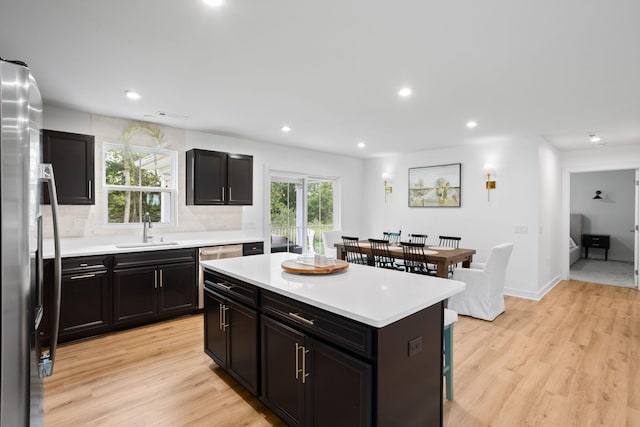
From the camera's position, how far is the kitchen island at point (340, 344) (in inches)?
59.6

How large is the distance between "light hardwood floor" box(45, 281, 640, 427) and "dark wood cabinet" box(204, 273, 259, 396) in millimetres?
192

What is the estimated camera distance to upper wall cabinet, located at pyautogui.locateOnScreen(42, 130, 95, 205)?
342 cm

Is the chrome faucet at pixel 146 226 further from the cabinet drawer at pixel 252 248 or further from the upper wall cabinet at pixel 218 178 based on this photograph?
the cabinet drawer at pixel 252 248

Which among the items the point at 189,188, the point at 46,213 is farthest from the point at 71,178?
the point at 189,188

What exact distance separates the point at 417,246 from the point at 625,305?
3143 mm

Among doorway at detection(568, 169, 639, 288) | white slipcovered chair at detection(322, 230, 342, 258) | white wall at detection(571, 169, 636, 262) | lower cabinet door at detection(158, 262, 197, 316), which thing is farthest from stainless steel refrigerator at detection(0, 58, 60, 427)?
white wall at detection(571, 169, 636, 262)

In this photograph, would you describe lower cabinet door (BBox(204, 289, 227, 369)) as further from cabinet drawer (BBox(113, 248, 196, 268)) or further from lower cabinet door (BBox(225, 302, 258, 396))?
cabinet drawer (BBox(113, 248, 196, 268))

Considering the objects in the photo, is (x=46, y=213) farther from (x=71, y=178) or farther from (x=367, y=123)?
(x=367, y=123)

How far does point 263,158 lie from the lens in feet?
18.3

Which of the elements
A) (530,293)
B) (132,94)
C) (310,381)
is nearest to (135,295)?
(132,94)

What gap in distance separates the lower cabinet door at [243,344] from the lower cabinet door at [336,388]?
1.89ft

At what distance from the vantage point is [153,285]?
150 inches

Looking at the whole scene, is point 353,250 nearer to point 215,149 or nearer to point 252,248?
point 252,248

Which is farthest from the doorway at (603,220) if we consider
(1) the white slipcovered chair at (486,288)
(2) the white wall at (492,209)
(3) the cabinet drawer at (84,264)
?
(3) the cabinet drawer at (84,264)
